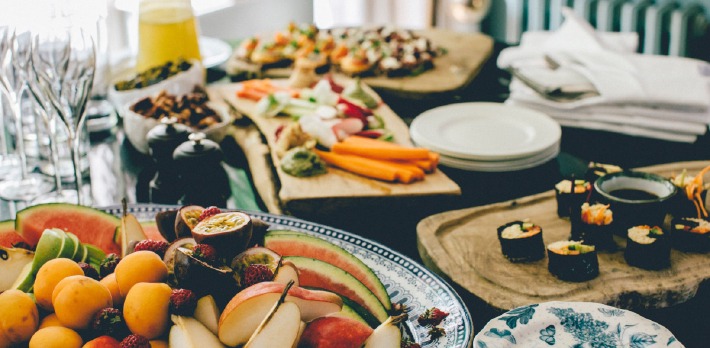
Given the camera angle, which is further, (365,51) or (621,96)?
(365,51)

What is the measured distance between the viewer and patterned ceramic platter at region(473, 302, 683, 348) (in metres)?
1.10

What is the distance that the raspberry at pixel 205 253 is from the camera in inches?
39.7

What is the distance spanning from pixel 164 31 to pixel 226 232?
156 cm

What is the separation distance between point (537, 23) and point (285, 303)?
12.5ft

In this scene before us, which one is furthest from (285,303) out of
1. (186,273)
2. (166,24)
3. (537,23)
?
(537,23)

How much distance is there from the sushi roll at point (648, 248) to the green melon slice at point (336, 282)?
62cm

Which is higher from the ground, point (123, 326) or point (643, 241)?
point (123, 326)

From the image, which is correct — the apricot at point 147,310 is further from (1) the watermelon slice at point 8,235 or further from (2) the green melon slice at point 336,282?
(1) the watermelon slice at point 8,235

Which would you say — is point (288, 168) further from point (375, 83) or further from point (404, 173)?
point (375, 83)

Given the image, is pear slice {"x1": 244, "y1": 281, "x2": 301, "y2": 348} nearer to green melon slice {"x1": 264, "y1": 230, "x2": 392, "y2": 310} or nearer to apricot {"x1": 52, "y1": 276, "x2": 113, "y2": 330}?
apricot {"x1": 52, "y1": 276, "x2": 113, "y2": 330}

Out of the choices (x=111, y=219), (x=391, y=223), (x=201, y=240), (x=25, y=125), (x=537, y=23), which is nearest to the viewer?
(x=201, y=240)

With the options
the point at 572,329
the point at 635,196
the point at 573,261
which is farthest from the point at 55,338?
the point at 635,196

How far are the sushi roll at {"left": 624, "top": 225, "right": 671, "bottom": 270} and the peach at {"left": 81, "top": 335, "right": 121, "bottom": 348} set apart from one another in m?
1.00

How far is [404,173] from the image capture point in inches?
72.4
